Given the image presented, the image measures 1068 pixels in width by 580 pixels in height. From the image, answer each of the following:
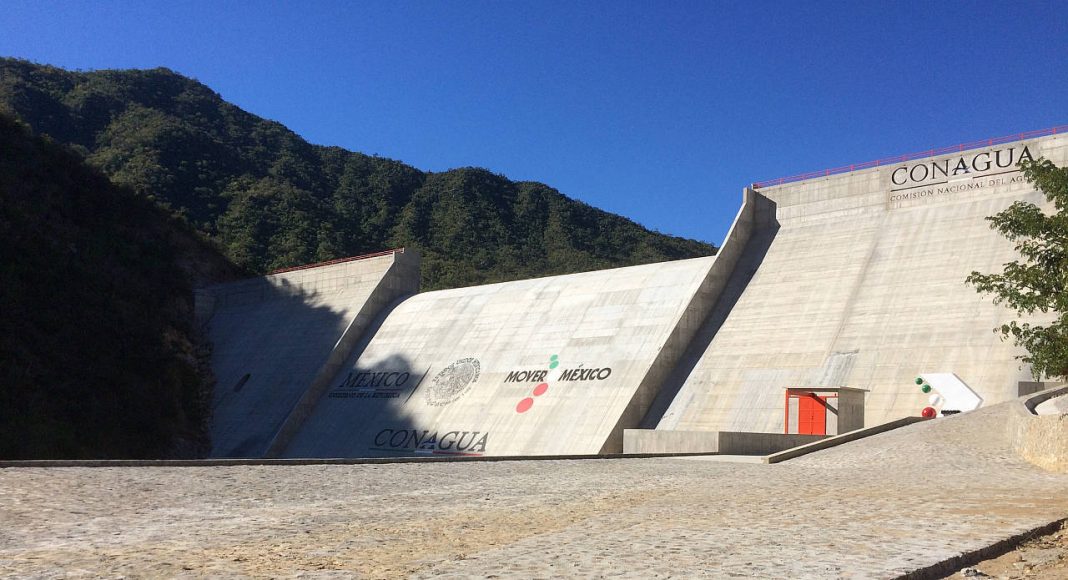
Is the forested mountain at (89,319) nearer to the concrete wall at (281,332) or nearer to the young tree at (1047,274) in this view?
the concrete wall at (281,332)

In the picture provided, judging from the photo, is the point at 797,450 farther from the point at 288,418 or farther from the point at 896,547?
the point at 288,418

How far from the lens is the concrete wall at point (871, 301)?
22688 millimetres

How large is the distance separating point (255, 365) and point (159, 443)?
259 inches

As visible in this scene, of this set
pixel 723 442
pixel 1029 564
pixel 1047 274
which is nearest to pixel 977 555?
pixel 1029 564

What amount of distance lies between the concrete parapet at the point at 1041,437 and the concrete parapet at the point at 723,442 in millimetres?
5210

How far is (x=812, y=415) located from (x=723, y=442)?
2.85m

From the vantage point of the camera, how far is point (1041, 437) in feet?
46.2

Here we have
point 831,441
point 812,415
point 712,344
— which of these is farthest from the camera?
point 712,344

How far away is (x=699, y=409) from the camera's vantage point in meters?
25.0

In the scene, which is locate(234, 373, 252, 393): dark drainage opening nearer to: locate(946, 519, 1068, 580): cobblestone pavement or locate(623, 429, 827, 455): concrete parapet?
locate(623, 429, 827, 455): concrete parapet

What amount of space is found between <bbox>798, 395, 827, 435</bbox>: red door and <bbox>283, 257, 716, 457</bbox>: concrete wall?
5.16 metres

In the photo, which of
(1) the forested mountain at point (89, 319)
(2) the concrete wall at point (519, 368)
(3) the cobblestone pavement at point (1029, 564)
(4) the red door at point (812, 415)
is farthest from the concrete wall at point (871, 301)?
(1) the forested mountain at point (89, 319)

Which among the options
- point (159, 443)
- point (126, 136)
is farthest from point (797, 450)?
point (126, 136)

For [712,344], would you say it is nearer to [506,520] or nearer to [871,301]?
[871,301]
